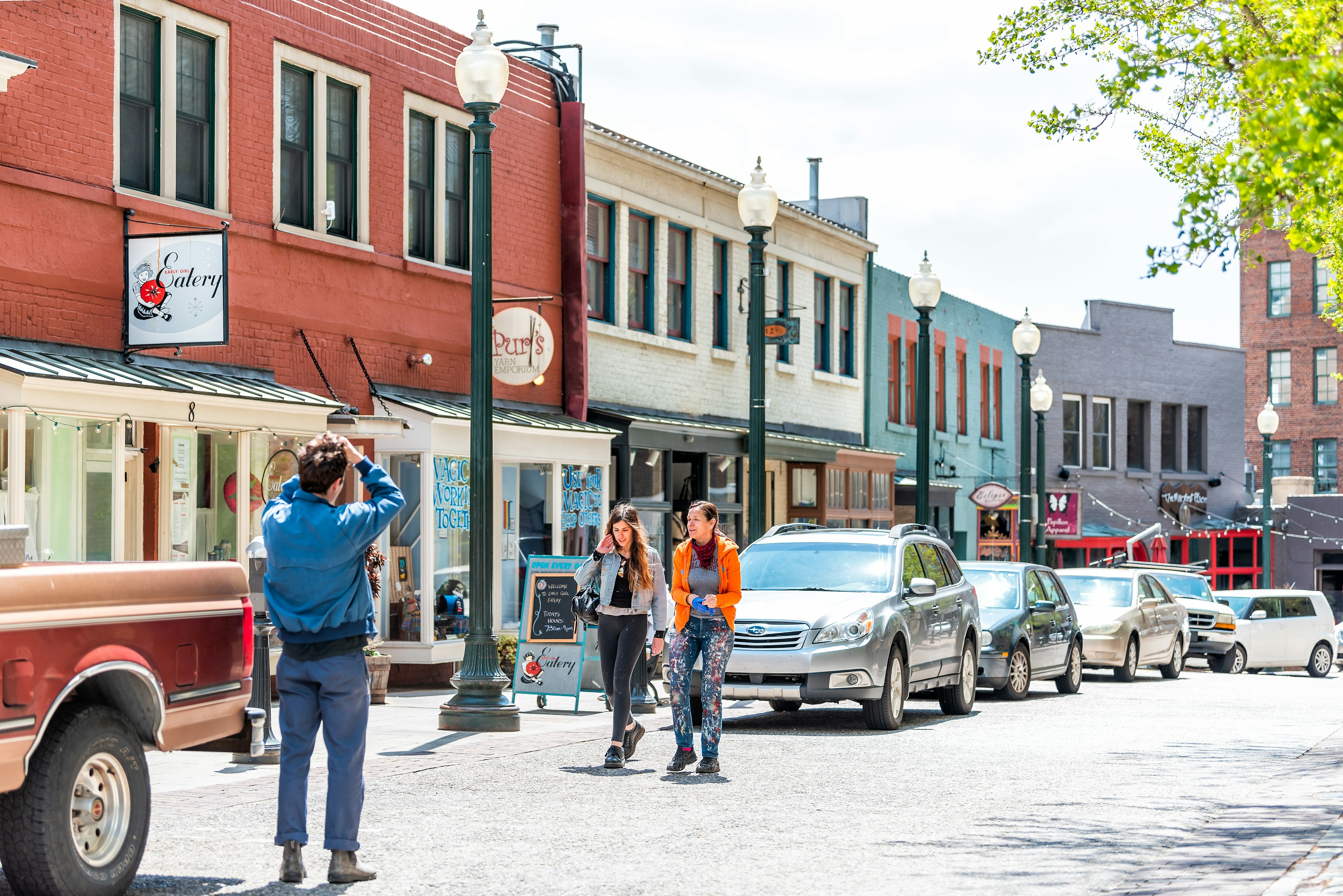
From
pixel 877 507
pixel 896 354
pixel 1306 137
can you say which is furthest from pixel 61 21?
pixel 896 354

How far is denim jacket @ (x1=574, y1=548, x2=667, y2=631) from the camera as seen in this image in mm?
11773

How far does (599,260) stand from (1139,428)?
28.1 meters

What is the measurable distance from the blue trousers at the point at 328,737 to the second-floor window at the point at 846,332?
2423cm

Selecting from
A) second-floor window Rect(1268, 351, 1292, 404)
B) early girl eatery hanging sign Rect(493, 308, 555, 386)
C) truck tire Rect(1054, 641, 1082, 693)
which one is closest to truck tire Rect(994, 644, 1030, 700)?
truck tire Rect(1054, 641, 1082, 693)

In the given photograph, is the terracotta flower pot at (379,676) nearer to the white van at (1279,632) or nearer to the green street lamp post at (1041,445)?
the white van at (1279,632)

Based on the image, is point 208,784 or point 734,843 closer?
point 734,843

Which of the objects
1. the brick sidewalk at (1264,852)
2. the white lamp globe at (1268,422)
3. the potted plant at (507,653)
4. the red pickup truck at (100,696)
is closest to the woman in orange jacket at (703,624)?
the brick sidewalk at (1264,852)

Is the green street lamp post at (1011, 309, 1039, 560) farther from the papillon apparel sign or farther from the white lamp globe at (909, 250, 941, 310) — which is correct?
the papillon apparel sign

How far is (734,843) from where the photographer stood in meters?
8.40

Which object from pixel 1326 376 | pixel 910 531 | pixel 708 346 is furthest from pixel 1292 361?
pixel 910 531

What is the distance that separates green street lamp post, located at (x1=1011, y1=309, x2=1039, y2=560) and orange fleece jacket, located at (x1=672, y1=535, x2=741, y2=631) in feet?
59.0

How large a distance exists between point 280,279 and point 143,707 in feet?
34.0

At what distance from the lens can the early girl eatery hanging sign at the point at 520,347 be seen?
64.7 feet

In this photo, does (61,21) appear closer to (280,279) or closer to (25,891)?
(280,279)
